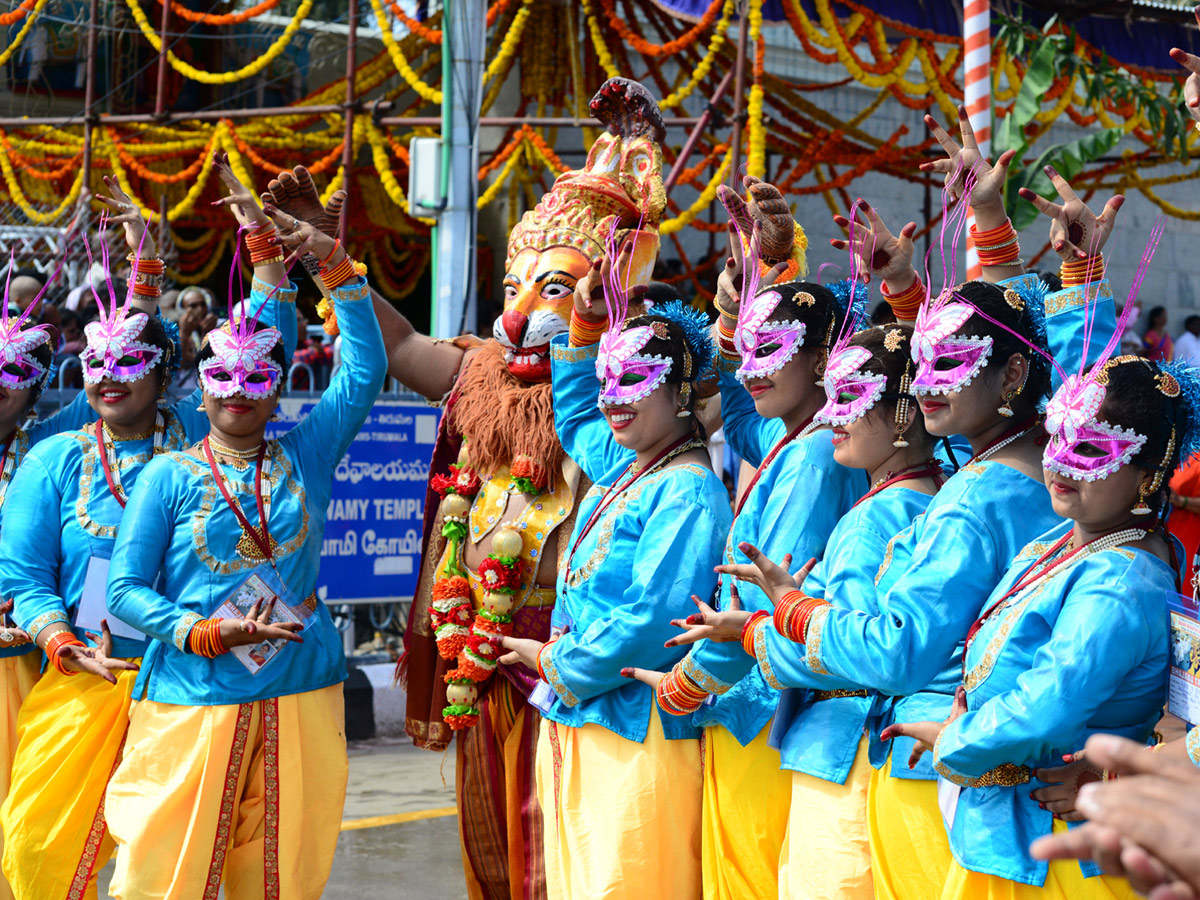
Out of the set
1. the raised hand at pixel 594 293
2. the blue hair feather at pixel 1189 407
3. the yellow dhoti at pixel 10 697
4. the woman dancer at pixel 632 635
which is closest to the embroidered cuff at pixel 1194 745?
the blue hair feather at pixel 1189 407

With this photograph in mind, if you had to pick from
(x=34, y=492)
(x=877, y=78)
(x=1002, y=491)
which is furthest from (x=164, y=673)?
(x=877, y=78)

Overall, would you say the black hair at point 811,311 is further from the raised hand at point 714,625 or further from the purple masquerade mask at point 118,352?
the purple masquerade mask at point 118,352

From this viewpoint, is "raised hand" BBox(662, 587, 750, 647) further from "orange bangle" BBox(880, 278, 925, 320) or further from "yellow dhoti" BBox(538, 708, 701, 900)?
"orange bangle" BBox(880, 278, 925, 320)

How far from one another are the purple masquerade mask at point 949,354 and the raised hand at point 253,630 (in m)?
1.66

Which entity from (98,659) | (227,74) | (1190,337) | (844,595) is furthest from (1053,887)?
(1190,337)

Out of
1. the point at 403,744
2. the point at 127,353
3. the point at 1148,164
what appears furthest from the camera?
the point at 1148,164

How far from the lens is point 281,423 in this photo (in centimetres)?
556

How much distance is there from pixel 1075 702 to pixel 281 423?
4.16 metres

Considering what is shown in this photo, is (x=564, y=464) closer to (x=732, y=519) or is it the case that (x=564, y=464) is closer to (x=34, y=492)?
(x=732, y=519)

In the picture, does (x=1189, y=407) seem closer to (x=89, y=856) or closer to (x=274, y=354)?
(x=274, y=354)

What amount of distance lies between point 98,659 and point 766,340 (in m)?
1.90

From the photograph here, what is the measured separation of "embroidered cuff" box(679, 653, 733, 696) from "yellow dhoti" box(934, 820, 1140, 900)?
0.67 meters

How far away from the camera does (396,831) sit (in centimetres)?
489

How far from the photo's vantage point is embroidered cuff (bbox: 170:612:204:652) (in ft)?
10.6
